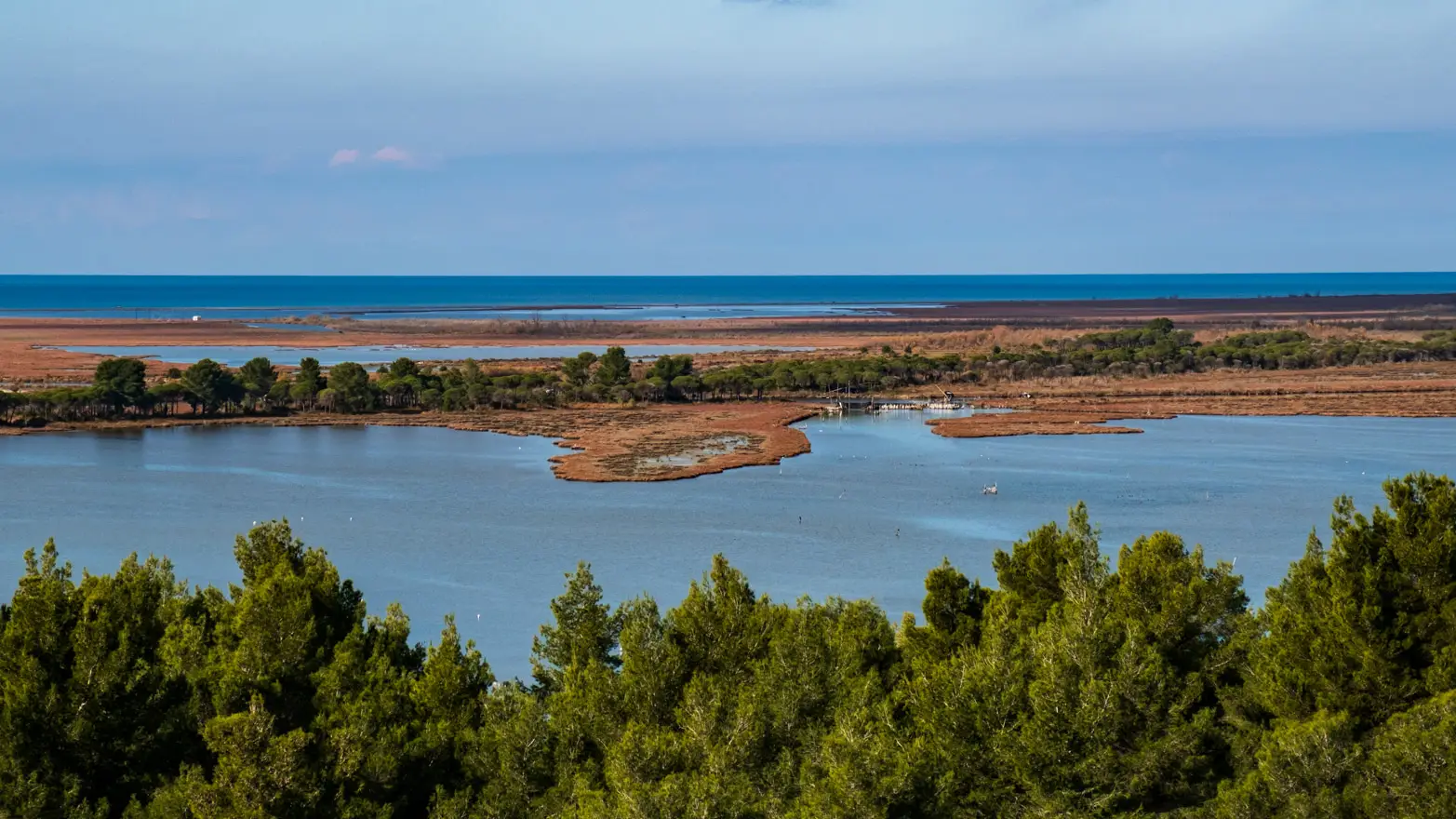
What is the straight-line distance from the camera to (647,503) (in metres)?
48.0

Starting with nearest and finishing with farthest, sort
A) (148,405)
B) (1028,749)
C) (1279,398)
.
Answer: (1028,749)
(148,405)
(1279,398)

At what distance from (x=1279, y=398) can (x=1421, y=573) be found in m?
64.4

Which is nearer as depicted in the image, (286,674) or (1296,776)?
(1296,776)

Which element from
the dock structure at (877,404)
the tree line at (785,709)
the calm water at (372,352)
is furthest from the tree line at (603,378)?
the tree line at (785,709)

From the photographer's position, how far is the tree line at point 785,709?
1530cm

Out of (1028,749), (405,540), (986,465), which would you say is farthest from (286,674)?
(986,465)

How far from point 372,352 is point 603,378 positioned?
39.1 m

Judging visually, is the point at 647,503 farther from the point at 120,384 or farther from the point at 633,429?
the point at 120,384

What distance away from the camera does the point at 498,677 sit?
27.1m

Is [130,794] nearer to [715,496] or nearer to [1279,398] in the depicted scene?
[715,496]

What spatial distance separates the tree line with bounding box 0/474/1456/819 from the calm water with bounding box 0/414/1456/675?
9.66 meters

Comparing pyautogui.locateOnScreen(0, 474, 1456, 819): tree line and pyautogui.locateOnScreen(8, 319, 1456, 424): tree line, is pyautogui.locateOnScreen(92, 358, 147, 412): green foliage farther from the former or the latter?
pyautogui.locateOnScreen(0, 474, 1456, 819): tree line

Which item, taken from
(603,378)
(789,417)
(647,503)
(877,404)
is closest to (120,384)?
(603,378)

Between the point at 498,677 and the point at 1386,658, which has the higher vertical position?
the point at 1386,658
